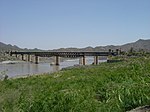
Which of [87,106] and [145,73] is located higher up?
[145,73]

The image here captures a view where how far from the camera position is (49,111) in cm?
793

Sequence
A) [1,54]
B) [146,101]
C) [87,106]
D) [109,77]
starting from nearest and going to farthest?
[146,101]
[87,106]
[109,77]
[1,54]

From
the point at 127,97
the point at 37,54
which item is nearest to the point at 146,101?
the point at 127,97

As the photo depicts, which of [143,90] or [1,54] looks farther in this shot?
[1,54]

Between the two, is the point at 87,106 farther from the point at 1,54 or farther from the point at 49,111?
the point at 1,54

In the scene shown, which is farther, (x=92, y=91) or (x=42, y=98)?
(x=92, y=91)

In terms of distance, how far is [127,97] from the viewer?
7.02 meters

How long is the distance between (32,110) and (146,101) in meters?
3.10

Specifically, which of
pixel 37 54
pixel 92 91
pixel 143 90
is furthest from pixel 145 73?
pixel 37 54

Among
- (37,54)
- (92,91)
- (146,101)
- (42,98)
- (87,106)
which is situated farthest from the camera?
(37,54)

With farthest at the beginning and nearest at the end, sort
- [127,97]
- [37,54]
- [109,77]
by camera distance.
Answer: [37,54], [109,77], [127,97]

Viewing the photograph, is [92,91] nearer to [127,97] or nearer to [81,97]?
[81,97]

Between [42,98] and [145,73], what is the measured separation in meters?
2.90

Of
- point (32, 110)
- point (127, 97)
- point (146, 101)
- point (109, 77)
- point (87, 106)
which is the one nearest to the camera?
point (146, 101)
